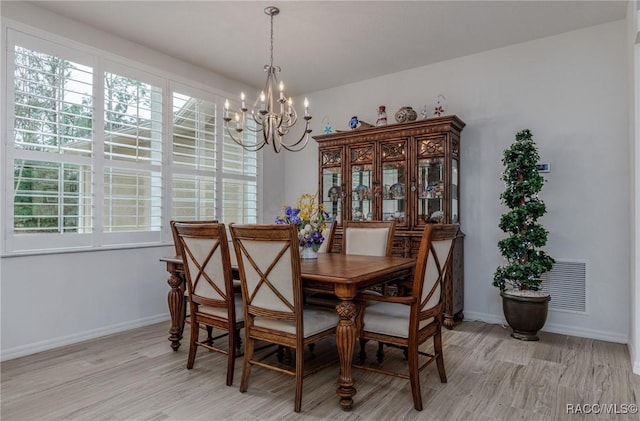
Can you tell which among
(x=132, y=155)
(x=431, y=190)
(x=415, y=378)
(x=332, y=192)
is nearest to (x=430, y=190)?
(x=431, y=190)

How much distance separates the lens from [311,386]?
252 centimetres

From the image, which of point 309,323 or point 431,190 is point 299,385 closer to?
point 309,323

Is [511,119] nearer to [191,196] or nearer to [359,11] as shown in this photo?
[359,11]

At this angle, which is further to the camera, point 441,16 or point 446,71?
point 446,71

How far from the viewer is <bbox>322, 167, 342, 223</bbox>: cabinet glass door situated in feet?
15.2

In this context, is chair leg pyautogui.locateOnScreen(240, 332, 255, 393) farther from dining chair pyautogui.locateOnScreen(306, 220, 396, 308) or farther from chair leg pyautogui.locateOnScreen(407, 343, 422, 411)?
chair leg pyautogui.locateOnScreen(407, 343, 422, 411)

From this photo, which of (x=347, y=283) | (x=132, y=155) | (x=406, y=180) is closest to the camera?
(x=347, y=283)

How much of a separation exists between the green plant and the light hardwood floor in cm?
62

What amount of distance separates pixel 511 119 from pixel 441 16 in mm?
1331

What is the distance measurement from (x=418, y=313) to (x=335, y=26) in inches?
105

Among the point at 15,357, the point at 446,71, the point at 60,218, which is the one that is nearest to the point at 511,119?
the point at 446,71

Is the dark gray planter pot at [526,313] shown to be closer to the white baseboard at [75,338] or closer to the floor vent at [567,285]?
the floor vent at [567,285]

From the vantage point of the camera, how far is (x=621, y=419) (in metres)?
2.11

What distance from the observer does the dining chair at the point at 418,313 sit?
2.19 m
